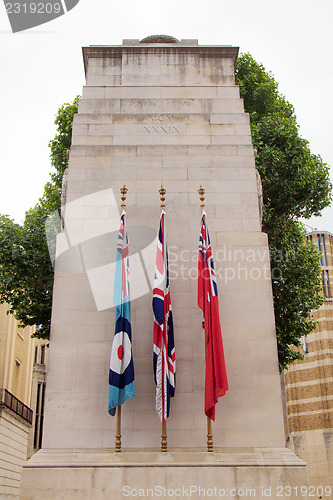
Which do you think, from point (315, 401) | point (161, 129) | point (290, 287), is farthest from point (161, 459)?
point (315, 401)

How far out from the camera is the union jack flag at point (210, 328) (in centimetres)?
1155

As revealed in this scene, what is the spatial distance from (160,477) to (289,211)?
14209mm

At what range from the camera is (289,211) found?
73.7 ft

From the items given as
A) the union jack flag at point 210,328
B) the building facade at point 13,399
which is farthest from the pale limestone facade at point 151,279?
the building facade at point 13,399

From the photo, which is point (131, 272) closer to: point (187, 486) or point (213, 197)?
point (213, 197)

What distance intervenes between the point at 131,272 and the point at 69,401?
3.54m

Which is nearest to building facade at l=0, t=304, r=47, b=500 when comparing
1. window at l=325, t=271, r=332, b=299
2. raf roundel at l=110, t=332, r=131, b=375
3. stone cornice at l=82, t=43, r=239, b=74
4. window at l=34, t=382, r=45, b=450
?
window at l=34, t=382, r=45, b=450

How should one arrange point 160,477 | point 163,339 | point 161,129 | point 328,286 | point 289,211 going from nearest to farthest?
point 160,477 → point 163,339 → point 161,129 → point 289,211 → point 328,286

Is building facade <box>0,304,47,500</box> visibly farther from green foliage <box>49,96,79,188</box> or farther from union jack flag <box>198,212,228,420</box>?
union jack flag <box>198,212,228,420</box>

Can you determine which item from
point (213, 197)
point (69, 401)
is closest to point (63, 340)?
point (69, 401)

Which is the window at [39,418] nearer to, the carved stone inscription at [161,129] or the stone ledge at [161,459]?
the stone ledge at [161,459]

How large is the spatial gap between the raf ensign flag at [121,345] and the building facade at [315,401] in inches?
1525

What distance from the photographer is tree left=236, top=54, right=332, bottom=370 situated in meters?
20.8

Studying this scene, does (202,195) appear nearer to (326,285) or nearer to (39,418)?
(39,418)
